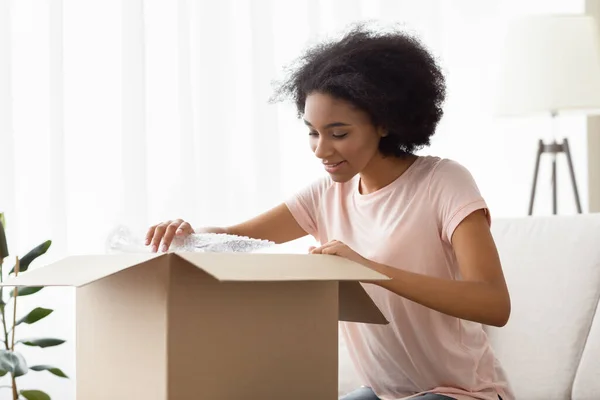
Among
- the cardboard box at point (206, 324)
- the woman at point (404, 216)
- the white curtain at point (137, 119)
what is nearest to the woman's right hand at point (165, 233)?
the woman at point (404, 216)

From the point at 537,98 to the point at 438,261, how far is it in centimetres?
164

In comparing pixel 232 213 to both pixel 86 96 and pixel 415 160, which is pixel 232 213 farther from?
pixel 415 160

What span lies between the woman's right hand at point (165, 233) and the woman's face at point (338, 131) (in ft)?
0.80

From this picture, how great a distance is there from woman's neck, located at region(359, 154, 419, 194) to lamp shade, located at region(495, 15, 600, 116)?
1.51 metres

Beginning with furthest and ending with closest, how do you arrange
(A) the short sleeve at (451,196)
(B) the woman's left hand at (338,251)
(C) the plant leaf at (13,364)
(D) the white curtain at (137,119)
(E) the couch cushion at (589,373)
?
(D) the white curtain at (137,119) → (E) the couch cushion at (589,373) → (C) the plant leaf at (13,364) → (A) the short sleeve at (451,196) → (B) the woman's left hand at (338,251)

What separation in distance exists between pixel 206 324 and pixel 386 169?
2.00 feet

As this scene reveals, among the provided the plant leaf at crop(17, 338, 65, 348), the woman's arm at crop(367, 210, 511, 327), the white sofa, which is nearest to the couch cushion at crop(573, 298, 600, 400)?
the white sofa

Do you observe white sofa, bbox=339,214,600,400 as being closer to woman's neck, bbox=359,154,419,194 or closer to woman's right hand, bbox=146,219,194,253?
woman's neck, bbox=359,154,419,194

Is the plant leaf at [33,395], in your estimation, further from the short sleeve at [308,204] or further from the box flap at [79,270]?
the box flap at [79,270]

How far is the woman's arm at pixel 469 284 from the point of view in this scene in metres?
1.21

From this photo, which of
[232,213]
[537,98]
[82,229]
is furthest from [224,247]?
[537,98]

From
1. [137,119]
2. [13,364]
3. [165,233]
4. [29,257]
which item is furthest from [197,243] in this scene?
[137,119]

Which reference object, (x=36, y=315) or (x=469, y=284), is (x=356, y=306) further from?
(x=36, y=315)

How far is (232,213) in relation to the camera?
2.70 meters
